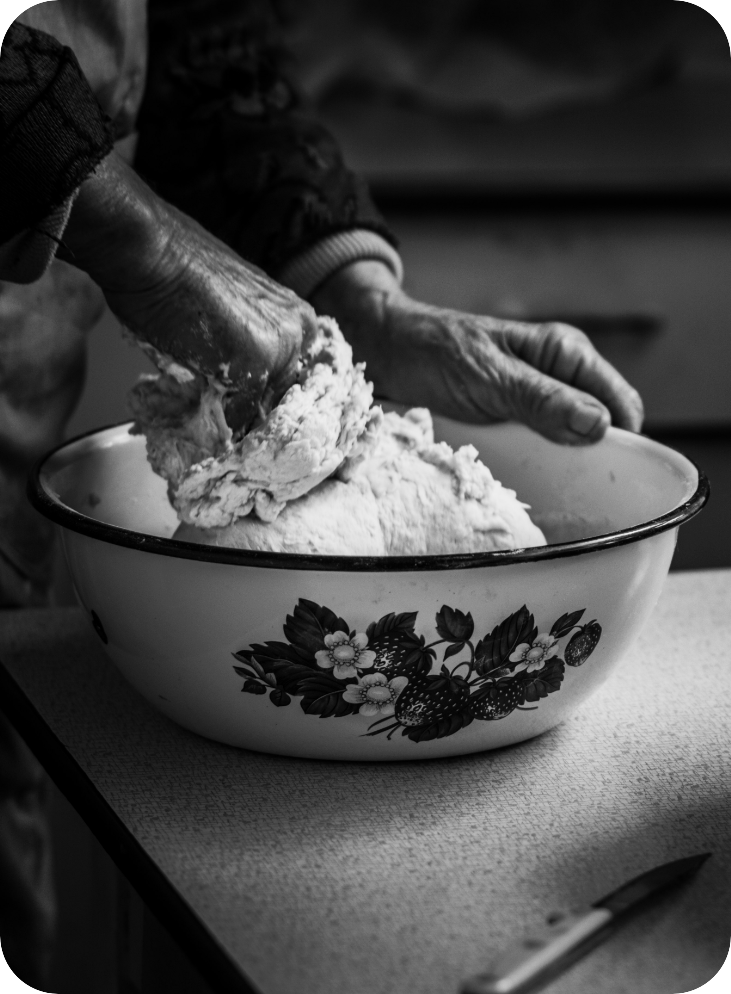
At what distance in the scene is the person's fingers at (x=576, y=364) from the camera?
2.61 feet

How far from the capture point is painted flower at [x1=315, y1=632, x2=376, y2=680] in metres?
0.51

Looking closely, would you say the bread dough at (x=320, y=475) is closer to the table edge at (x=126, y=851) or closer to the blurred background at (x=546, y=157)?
the table edge at (x=126, y=851)

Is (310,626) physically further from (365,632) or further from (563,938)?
(563,938)

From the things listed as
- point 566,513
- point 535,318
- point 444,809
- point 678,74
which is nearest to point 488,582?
point 444,809

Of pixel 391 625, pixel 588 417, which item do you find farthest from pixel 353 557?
pixel 588 417

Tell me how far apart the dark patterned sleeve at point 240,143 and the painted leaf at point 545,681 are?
0.46 meters

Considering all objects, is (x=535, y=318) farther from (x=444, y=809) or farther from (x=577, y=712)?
(x=444, y=809)

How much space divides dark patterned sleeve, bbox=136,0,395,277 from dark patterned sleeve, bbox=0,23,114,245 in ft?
1.18

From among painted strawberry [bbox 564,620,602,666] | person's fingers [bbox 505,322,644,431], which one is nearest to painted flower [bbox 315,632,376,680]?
painted strawberry [bbox 564,620,602,666]

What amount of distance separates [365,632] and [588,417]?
0.30 metres

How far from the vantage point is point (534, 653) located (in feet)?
1.73

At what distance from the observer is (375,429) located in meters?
0.66

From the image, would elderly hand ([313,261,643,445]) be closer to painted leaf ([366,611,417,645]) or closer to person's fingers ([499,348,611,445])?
person's fingers ([499,348,611,445])

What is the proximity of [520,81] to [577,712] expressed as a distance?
1.40 meters
